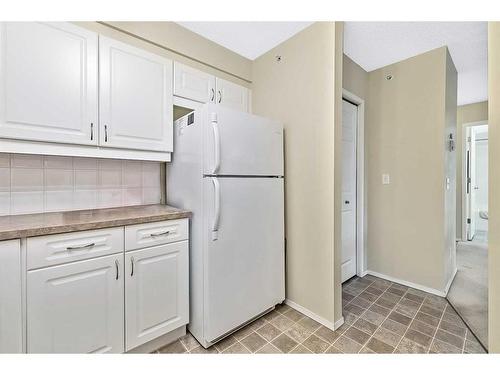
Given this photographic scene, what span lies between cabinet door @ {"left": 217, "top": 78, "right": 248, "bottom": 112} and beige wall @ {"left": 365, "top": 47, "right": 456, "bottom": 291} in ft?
4.83

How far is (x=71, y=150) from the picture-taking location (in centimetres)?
134

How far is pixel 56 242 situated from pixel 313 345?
1604 millimetres

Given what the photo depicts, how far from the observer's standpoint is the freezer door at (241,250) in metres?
1.43

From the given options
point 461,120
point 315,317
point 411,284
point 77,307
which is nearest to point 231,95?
point 77,307

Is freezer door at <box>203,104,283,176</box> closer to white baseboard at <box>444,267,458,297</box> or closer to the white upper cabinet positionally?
the white upper cabinet

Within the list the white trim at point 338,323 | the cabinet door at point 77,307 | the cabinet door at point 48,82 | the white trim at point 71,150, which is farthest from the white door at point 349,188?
the cabinet door at point 48,82

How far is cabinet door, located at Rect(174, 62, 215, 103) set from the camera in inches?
69.0

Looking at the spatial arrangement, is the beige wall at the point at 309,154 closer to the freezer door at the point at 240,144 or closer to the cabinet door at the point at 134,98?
the freezer door at the point at 240,144

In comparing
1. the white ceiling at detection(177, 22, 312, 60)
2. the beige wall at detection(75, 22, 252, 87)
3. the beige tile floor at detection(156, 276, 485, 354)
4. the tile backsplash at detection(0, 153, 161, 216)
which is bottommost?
the beige tile floor at detection(156, 276, 485, 354)

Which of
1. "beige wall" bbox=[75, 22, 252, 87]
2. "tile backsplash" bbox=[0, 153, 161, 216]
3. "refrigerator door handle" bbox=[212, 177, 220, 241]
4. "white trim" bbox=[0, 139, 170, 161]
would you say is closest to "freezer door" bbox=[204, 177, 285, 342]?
"refrigerator door handle" bbox=[212, 177, 220, 241]

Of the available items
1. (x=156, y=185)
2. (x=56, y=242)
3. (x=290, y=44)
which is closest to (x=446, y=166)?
(x=290, y=44)

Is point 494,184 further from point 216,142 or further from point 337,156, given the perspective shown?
point 216,142

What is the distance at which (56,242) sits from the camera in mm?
1075

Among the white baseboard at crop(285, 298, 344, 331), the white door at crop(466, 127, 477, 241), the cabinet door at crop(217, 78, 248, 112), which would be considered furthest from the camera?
the white door at crop(466, 127, 477, 241)
